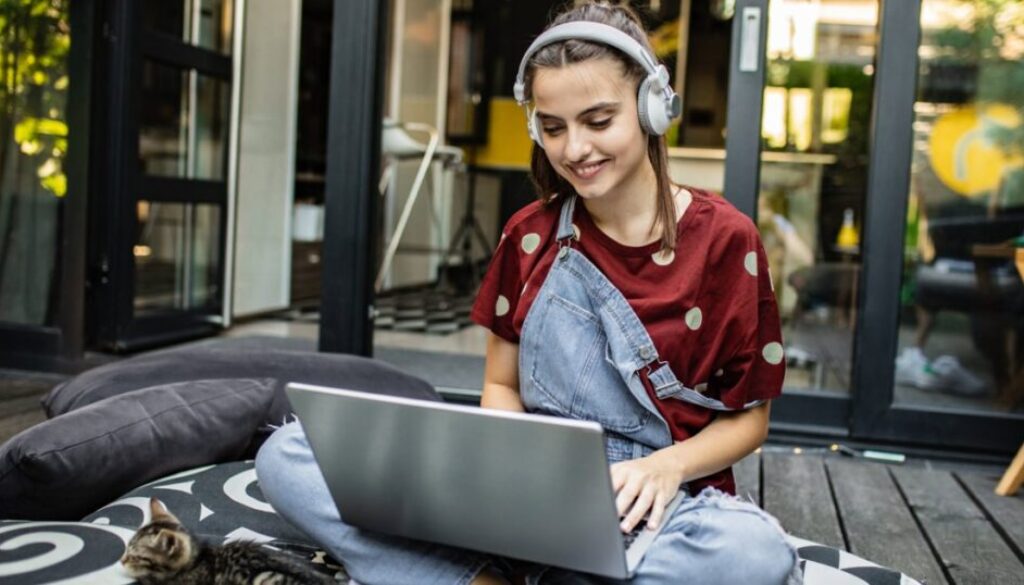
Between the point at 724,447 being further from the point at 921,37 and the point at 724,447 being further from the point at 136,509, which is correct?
the point at 921,37

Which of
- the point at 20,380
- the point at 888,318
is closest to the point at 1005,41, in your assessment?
Answer: the point at 888,318

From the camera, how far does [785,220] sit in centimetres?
359

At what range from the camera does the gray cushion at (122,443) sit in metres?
1.63

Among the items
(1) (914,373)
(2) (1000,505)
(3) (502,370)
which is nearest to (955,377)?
(1) (914,373)

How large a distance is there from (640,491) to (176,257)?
124 inches

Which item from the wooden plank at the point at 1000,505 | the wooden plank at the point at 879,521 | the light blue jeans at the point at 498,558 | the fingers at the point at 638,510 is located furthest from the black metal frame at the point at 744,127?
the fingers at the point at 638,510

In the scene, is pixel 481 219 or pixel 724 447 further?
pixel 481 219

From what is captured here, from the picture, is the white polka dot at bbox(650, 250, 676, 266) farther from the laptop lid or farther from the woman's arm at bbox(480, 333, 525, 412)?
the laptop lid

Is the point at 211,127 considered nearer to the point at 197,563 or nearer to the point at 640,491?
the point at 197,563

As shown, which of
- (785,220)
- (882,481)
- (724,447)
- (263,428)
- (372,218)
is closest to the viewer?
(724,447)

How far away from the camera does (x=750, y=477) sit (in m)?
2.67

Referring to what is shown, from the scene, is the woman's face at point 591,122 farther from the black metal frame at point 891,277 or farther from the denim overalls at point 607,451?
the black metal frame at point 891,277

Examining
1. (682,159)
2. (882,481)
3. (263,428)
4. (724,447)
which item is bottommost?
(882,481)

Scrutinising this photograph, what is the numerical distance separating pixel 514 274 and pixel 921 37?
6.09 feet
